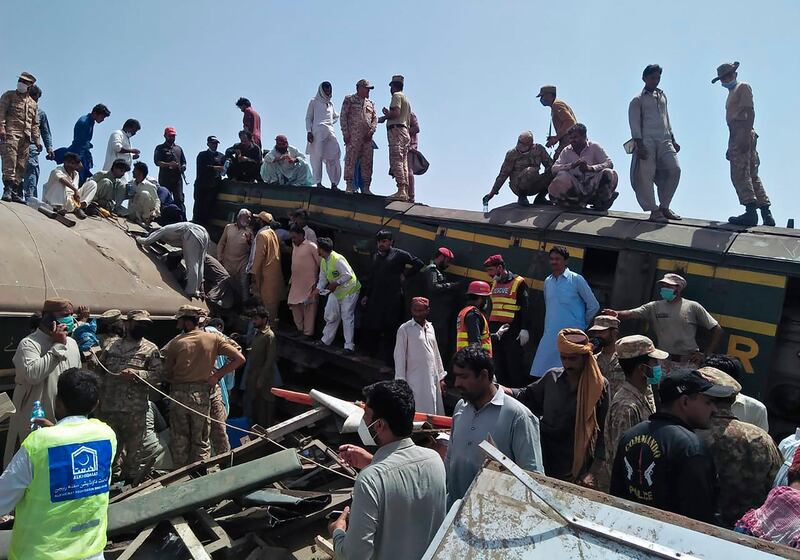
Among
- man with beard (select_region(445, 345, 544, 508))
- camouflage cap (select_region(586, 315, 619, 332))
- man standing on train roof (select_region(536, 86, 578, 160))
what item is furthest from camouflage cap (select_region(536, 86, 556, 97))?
man with beard (select_region(445, 345, 544, 508))

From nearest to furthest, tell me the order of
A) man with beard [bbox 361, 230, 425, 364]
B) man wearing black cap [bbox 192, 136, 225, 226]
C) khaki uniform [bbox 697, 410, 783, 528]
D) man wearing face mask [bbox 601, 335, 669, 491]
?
khaki uniform [bbox 697, 410, 783, 528], man wearing face mask [bbox 601, 335, 669, 491], man with beard [bbox 361, 230, 425, 364], man wearing black cap [bbox 192, 136, 225, 226]

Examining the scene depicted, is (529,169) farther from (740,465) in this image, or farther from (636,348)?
(740,465)

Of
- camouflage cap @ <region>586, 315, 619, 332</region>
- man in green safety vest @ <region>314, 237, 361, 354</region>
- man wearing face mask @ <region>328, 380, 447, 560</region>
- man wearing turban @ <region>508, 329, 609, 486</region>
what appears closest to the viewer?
man wearing face mask @ <region>328, 380, 447, 560</region>

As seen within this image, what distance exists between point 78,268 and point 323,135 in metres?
4.65

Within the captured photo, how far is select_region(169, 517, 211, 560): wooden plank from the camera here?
392cm

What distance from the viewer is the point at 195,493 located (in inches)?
175

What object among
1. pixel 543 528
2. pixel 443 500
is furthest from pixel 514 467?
pixel 443 500

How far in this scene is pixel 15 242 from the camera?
811cm

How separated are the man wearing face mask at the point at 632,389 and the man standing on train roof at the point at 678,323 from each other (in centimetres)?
205

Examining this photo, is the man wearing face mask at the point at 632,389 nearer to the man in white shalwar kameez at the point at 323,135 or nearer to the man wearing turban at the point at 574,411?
the man wearing turban at the point at 574,411

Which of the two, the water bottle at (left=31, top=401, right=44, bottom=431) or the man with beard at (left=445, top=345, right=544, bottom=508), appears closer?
the man with beard at (left=445, top=345, right=544, bottom=508)

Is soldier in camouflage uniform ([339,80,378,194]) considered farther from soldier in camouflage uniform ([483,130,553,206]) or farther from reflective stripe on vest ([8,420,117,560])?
reflective stripe on vest ([8,420,117,560])

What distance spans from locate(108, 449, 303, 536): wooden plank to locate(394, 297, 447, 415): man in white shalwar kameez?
223 cm

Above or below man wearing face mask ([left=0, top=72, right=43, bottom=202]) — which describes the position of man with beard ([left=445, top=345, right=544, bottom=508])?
below
